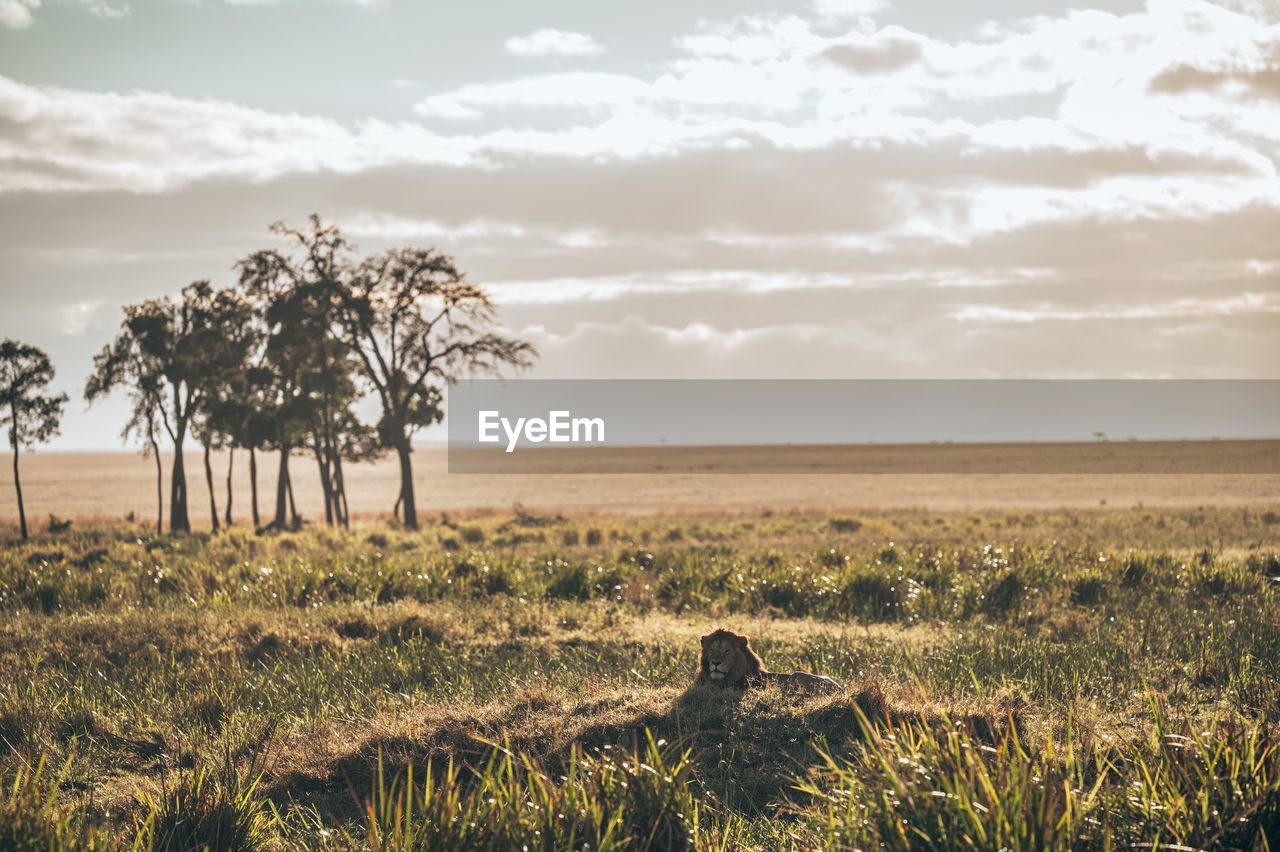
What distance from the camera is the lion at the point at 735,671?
748 centimetres

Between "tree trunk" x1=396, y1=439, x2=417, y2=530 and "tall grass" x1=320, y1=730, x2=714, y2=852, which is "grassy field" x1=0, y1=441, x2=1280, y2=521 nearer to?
"tree trunk" x1=396, y1=439, x2=417, y2=530

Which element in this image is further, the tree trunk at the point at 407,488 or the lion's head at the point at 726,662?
the tree trunk at the point at 407,488

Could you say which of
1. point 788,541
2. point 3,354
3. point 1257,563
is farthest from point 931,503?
point 3,354

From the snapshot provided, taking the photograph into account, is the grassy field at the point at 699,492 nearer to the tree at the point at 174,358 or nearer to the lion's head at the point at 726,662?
A: the tree at the point at 174,358

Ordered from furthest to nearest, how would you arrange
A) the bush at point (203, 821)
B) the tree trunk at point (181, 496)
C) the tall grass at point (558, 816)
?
the tree trunk at point (181, 496), the bush at point (203, 821), the tall grass at point (558, 816)

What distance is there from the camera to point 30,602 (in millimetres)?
14070

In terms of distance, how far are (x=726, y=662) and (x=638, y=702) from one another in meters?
0.84

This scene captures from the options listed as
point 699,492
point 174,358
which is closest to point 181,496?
point 174,358

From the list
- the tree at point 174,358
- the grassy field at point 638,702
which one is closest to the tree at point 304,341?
the tree at point 174,358

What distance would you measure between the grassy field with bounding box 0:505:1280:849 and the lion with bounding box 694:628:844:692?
246 mm

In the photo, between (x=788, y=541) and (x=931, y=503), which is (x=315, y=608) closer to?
(x=788, y=541)

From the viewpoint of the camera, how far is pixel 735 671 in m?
7.59

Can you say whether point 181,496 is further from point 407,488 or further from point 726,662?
point 726,662

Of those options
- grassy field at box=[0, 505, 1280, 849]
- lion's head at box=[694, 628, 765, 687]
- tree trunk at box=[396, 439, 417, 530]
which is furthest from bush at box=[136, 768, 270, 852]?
tree trunk at box=[396, 439, 417, 530]
